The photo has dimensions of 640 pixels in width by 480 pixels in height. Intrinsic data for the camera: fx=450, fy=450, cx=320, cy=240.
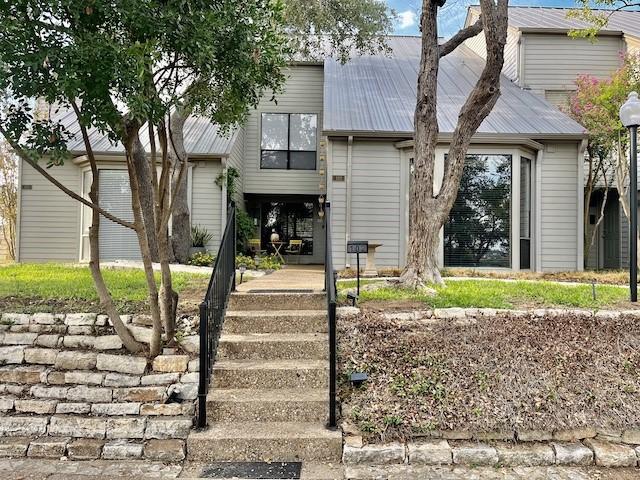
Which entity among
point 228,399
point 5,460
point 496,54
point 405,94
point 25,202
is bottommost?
point 5,460

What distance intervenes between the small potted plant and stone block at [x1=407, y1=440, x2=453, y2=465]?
7.60m

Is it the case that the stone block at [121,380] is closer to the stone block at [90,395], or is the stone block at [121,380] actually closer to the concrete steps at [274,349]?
the stone block at [90,395]

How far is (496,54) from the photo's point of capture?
17.8ft

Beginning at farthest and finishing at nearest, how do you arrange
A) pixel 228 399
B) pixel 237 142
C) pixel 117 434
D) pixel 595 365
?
pixel 237 142
pixel 595 365
pixel 228 399
pixel 117 434

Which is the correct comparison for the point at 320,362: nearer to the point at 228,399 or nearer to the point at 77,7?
the point at 228,399

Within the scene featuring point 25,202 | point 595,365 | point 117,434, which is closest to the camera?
point 117,434

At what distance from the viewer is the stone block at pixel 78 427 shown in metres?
3.28

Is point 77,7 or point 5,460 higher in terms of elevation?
point 77,7

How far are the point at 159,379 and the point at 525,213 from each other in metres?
7.96

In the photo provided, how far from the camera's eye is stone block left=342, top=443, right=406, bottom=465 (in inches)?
120

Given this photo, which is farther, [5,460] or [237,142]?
[237,142]

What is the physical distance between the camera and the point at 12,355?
394cm

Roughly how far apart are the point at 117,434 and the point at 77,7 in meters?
3.00

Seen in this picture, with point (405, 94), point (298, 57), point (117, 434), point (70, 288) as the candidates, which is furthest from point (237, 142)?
point (117, 434)
